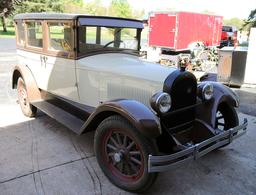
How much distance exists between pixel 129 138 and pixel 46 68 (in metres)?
2.14

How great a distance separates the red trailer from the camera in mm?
12016

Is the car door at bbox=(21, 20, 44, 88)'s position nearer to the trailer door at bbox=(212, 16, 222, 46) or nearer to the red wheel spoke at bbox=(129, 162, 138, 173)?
the red wheel spoke at bbox=(129, 162, 138, 173)

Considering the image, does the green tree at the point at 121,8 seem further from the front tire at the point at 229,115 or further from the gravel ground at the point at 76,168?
the front tire at the point at 229,115

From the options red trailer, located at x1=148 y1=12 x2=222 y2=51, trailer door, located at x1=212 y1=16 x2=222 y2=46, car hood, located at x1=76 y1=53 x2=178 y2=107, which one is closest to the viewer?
car hood, located at x1=76 y1=53 x2=178 y2=107

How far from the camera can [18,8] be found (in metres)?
28.8

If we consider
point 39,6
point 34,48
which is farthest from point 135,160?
point 39,6

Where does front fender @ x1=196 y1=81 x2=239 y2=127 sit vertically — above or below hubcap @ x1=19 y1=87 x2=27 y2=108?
above

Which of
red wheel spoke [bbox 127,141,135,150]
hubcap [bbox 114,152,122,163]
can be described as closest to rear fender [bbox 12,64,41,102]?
hubcap [bbox 114,152,122,163]

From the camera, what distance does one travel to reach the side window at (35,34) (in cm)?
424

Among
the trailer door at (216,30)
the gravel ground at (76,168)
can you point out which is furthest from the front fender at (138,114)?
the trailer door at (216,30)

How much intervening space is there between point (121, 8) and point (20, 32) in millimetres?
50622

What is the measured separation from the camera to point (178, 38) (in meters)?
12.1

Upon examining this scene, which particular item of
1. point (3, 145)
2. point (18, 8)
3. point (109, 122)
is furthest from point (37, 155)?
point (18, 8)

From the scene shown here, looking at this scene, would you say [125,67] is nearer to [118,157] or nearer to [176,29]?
[118,157]
